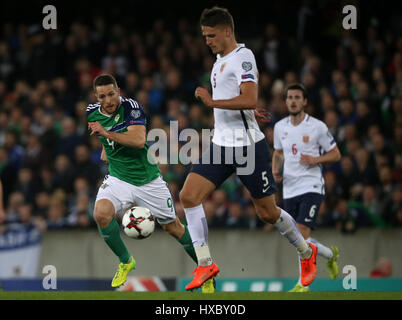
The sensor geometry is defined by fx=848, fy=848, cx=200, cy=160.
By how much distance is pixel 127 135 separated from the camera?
27.9ft

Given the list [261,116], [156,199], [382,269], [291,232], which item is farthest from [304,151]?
[382,269]

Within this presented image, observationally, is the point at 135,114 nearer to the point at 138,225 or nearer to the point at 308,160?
the point at 138,225

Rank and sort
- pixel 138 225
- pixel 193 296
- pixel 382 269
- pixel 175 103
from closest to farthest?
pixel 193 296 → pixel 138 225 → pixel 382 269 → pixel 175 103

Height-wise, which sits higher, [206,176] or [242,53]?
[242,53]

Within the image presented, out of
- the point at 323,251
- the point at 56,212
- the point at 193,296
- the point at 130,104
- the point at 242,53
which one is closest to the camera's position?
the point at 193,296

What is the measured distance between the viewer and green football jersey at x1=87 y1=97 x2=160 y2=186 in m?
8.76

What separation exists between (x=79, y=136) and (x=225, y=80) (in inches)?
294

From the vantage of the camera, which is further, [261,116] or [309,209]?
[309,209]

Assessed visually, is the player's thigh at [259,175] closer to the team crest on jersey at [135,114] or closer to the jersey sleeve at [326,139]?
the team crest on jersey at [135,114]

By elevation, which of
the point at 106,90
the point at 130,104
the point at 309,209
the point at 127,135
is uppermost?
the point at 106,90

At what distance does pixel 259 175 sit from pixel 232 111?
0.67 meters

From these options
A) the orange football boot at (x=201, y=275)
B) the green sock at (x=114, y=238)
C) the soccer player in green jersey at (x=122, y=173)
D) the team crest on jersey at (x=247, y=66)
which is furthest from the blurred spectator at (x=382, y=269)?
the team crest on jersey at (x=247, y=66)

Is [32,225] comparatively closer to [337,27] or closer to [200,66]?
[200,66]

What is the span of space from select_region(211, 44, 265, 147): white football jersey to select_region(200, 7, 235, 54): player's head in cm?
13
